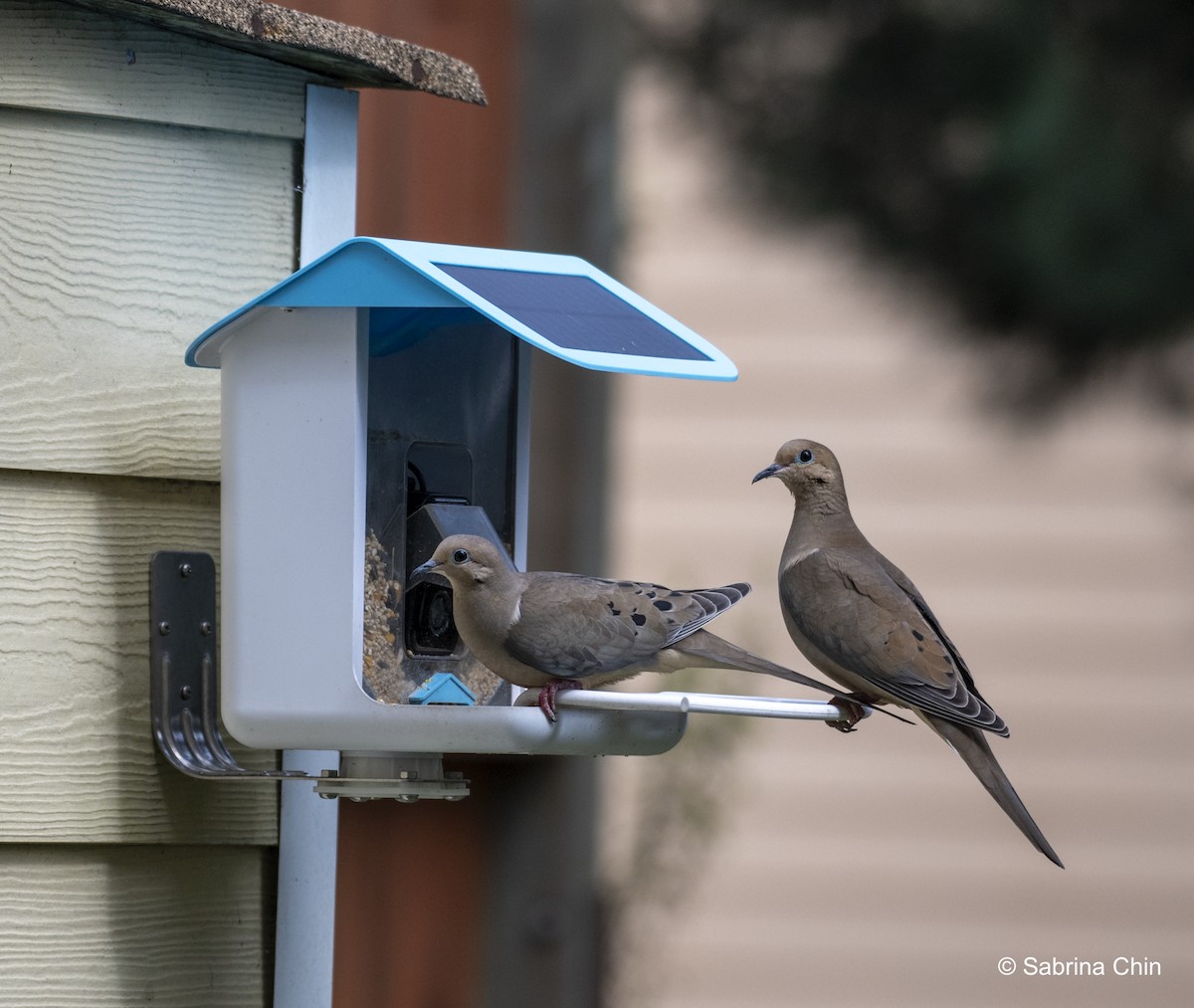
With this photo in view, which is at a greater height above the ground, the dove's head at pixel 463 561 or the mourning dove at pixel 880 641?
the dove's head at pixel 463 561

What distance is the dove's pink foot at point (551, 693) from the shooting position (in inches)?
89.2

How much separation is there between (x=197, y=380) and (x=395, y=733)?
68cm

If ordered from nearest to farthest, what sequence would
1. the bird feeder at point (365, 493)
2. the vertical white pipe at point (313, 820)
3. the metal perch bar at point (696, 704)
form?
1. the metal perch bar at point (696, 704)
2. the bird feeder at point (365, 493)
3. the vertical white pipe at point (313, 820)

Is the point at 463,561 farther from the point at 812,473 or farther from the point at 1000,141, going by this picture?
the point at 1000,141

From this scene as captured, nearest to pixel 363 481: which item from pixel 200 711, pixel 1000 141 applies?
pixel 200 711

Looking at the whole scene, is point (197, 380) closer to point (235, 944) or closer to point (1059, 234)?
point (235, 944)

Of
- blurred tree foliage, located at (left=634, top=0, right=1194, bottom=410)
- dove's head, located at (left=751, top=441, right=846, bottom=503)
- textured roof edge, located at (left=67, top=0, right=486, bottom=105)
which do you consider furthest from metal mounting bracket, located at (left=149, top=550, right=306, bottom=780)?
blurred tree foliage, located at (left=634, top=0, right=1194, bottom=410)

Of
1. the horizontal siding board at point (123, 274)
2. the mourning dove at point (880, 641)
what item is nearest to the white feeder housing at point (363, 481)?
the horizontal siding board at point (123, 274)

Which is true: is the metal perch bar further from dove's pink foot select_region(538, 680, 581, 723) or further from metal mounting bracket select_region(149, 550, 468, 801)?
metal mounting bracket select_region(149, 550, 468, 801)

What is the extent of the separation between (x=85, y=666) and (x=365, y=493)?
456 millimetres

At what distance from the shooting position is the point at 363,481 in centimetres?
232

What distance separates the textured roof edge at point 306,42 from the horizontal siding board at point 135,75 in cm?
2

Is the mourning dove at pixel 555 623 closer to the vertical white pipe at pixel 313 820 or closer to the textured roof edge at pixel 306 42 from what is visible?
the vertical white pipe at pixel 313 820

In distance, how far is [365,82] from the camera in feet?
8.87
